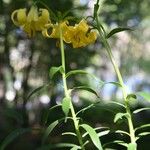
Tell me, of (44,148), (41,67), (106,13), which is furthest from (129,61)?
(44,148)

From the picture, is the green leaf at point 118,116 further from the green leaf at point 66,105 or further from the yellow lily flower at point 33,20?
the yellow lily flower at point 33,20

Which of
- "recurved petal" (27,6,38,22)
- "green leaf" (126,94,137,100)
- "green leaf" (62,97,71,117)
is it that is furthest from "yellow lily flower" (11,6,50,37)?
"green leaf" (126,94,137,100)

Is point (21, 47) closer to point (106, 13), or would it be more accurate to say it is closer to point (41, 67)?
point (41, 67)

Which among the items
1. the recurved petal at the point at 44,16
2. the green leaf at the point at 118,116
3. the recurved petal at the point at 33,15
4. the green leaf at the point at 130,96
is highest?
the recurved petal at the point at 33,15

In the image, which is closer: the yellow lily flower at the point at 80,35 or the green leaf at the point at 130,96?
the green leaf at the point at 130,96

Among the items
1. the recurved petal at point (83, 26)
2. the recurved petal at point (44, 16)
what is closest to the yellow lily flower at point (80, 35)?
the recurved petal at point (83, 26)

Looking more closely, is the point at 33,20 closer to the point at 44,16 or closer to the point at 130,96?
the point at 44,16

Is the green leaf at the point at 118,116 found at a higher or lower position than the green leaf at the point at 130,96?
lower
